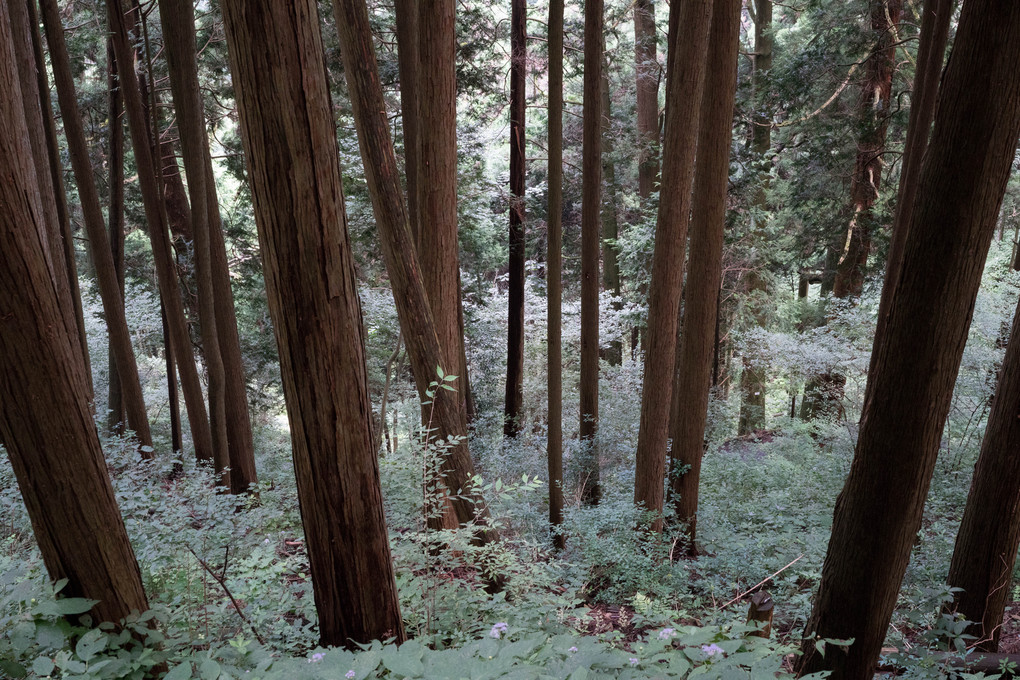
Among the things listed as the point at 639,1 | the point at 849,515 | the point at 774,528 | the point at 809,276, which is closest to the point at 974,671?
the point at 849,515

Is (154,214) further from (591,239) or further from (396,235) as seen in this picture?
(591,239)

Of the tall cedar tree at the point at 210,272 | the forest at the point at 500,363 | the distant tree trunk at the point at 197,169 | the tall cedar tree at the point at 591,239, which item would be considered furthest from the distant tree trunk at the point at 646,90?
the distant tree trunk at the point at 197,169

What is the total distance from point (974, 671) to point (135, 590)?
13.6ft

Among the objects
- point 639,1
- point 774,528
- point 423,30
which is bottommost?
point 774,528

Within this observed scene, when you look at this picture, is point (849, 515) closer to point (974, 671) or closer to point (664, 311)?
point (974, 671)

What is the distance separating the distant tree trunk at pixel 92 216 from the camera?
24.1 ft

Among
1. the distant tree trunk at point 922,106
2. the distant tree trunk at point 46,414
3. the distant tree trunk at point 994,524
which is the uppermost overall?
the distant tree trunk at point 922,106

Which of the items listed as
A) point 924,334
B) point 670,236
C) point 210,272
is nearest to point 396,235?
point 924,334

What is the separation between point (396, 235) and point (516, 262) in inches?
355

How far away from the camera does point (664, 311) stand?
6.42 m

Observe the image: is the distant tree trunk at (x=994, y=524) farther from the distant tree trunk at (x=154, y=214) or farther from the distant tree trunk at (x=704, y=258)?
the distant tree trunk at (x=154, y=214)

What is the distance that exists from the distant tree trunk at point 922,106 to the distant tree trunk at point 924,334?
16.4 ft

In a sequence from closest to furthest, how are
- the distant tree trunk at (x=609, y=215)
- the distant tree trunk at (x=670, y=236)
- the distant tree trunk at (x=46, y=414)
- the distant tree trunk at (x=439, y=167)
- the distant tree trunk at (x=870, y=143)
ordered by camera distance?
1. the distant tree trunk at (x=46, y=414)
2. the distant tree trunk at (x=439, y=167)
3. the distant tree trunk at (x=670, y=236)
4. the distant tree trunk at (x=870, y=143)
5. the distant tree trunk at (x=609, y=215)

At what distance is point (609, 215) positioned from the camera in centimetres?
1669
